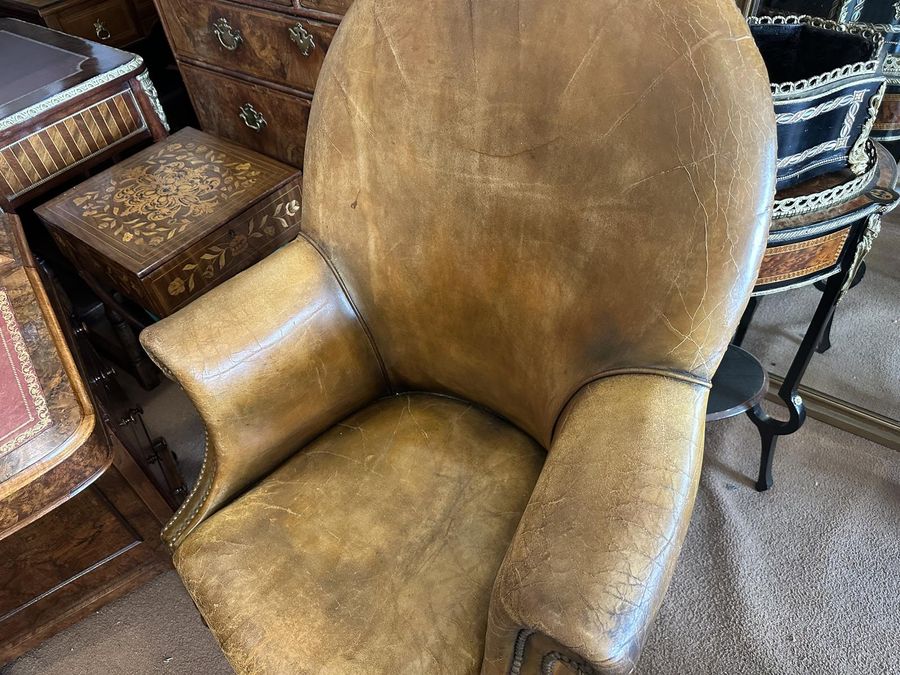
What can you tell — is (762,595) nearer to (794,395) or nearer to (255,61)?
→ (794,395)

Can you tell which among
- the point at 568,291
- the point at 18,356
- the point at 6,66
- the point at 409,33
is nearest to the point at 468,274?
the point at 568,291

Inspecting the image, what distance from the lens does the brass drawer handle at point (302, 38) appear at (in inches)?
62.7

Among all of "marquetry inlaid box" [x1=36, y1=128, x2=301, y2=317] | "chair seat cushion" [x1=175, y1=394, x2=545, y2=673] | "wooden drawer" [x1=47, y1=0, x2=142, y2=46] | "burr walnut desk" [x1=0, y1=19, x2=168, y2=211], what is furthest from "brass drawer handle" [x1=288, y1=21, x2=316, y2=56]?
"wooden drawer" [x1=47, y1=0, x2=142, y2=46]

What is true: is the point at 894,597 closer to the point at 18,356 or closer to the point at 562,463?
the point at 562,463

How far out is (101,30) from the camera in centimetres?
259

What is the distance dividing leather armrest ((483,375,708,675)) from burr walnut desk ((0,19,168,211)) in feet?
5.39

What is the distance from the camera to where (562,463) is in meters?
0.73

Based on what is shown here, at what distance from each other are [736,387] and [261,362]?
988mm

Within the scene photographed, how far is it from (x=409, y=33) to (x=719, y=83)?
0.44 metres

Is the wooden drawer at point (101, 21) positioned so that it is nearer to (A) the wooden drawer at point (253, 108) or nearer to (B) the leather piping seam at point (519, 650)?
(A) the wooden drawer at point (253, 108)

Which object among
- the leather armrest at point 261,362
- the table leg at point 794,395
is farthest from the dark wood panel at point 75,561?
the table leg at point 794,395

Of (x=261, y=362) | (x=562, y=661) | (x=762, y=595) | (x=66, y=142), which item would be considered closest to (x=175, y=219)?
(x=66, y=142)

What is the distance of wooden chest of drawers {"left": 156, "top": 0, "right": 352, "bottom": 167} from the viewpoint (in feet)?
5.25

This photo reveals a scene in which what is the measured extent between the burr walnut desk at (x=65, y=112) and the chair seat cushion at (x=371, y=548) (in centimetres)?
124
